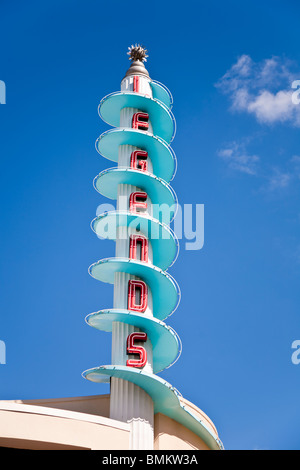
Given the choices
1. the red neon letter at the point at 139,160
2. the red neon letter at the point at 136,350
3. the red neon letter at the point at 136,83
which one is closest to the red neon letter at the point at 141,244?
the red neon letter at the point at 136,350

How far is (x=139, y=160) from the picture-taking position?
42.2 meters

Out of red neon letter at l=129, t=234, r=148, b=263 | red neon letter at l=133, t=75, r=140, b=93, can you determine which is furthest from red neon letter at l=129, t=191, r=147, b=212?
red neon letter at l=133, t=75, r=140, b=93

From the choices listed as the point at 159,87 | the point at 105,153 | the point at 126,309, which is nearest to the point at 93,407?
the point at 126,309

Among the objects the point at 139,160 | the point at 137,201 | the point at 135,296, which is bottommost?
the point at 135,296

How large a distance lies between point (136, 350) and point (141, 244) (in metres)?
7.44

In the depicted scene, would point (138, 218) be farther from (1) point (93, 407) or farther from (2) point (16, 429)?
(2) point (16, 429)

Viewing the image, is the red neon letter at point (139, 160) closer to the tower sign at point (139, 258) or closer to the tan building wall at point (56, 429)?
the tower sign at point (139, 258)

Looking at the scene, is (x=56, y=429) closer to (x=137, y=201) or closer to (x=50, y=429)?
(x=50, y=429)

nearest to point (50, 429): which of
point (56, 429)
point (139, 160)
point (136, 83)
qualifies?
point (56, 429)

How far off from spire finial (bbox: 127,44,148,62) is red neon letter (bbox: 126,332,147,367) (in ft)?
84.0

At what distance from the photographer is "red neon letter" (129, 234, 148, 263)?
3742 centimetres

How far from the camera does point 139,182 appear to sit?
40969 millimetres

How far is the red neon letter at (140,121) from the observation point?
43.7 m

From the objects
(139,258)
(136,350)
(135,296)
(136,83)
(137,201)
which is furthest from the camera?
(136,83)
